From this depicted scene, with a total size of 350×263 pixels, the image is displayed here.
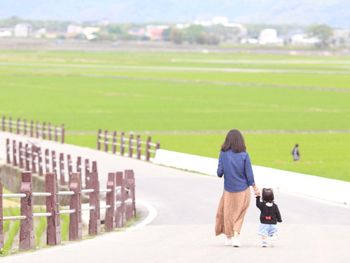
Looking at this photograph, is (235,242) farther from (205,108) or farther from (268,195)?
(205,108)

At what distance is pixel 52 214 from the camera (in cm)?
2014

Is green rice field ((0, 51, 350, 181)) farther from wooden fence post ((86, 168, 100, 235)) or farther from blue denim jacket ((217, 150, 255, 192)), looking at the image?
blue denim jacket ((217, 150, 255, 192))

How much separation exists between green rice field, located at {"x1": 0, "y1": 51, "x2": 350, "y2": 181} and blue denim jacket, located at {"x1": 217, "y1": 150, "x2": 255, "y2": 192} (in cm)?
1910

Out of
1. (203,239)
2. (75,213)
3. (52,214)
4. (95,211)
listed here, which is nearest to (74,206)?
(75,213)

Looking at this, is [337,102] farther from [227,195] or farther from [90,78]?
[227,195]

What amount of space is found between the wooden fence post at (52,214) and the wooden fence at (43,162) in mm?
14011

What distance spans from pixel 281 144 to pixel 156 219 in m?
30.3

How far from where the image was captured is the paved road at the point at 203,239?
17.8m

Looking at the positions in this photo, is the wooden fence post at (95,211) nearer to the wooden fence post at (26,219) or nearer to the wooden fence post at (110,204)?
the wooden fence post at (110,204)

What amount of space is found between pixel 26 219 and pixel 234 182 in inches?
114

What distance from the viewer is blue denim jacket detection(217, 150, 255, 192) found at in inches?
746

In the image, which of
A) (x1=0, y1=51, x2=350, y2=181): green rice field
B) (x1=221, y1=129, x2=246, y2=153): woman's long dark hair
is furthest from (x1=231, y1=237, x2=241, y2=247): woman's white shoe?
(x1=0, y1=51, x2=350, y2=181): green rice field

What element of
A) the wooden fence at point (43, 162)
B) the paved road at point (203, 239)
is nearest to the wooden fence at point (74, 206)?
the paved road at point (203, 239)

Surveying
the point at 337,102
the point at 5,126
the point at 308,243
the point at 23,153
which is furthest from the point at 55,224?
the point at 337,102
